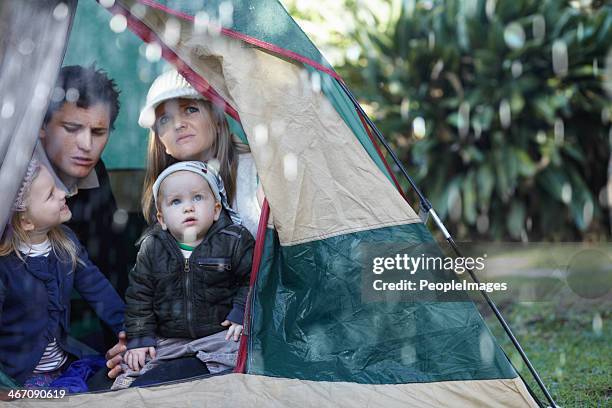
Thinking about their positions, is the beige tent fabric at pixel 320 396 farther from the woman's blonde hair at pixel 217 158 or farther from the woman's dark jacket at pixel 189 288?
the woman's blonde hair at pixel 217 158

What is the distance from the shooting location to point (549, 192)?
6.30 meters

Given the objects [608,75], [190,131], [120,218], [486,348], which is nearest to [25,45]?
[190,131]

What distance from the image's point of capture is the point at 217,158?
332 cm

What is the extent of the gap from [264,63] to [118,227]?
132 centimetres

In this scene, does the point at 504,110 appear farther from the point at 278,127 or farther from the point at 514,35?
the point at 278,127

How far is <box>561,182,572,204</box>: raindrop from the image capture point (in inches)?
245

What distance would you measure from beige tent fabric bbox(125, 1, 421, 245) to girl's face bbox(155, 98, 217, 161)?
1.59 ft

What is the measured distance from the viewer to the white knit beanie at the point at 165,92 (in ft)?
10.6

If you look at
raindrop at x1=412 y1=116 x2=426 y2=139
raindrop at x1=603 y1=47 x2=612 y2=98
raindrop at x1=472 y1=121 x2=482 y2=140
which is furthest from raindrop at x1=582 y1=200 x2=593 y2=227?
raindrop at x1=412 y1=116 x2=426 y2=139

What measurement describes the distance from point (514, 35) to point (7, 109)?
14.9 feet

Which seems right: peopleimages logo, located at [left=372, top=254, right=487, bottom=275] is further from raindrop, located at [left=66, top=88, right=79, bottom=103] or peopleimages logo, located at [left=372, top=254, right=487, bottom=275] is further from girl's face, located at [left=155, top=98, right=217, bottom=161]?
raindrop, located at [left=66, top=88, right=79, bottom=103]

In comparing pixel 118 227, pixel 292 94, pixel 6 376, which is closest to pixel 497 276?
pixel 118 227

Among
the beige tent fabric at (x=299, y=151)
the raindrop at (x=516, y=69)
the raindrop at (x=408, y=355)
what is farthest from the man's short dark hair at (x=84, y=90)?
the raindrop at (x=516, y=69)

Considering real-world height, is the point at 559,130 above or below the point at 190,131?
above
